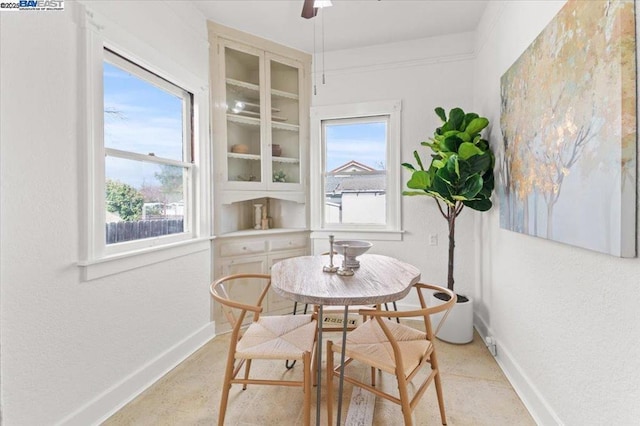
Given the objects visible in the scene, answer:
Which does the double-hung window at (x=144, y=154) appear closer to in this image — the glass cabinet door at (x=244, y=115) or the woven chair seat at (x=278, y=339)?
the glass cabinet door at (x=244, y=115)

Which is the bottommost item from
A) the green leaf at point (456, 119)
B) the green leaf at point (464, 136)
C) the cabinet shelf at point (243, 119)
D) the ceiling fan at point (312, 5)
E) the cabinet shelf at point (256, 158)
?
the cabinet shelf at point (256, 158)

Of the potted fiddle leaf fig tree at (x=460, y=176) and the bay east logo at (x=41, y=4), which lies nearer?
the bay east logo at (x=41, y=4)

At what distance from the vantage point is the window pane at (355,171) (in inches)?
134

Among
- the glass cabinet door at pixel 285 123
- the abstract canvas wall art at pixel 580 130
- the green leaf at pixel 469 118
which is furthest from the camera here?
the glass cabinet door at pixel 285 123

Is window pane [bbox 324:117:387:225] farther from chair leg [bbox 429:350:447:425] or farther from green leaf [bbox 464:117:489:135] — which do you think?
chair leg [bbox 429:350:447:425]

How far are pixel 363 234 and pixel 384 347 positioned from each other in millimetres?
1870

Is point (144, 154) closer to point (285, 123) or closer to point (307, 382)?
point (285, 123)

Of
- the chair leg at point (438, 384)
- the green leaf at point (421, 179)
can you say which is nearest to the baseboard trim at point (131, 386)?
the chair leg at point (438, 384)

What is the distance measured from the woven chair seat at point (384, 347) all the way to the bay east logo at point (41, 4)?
2212mm

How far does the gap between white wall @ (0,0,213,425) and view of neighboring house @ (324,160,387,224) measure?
2072 mm

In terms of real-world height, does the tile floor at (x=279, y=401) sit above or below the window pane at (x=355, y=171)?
below

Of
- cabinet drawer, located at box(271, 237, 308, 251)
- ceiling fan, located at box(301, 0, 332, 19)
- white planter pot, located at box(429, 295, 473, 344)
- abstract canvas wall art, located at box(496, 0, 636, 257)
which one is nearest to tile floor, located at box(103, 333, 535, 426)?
white planter pot, located at box(429, 295, 473, 344)

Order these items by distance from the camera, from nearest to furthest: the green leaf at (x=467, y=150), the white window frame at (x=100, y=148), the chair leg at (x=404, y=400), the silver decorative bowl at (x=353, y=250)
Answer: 1. the chair leg at (x=404, y=400)
2. the white window frame at (x=100, y=148)
3. the silver decorative bowl at (x=353, y=250)
4. the green leaf at (x=467, y=150)

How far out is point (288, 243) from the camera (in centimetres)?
336
